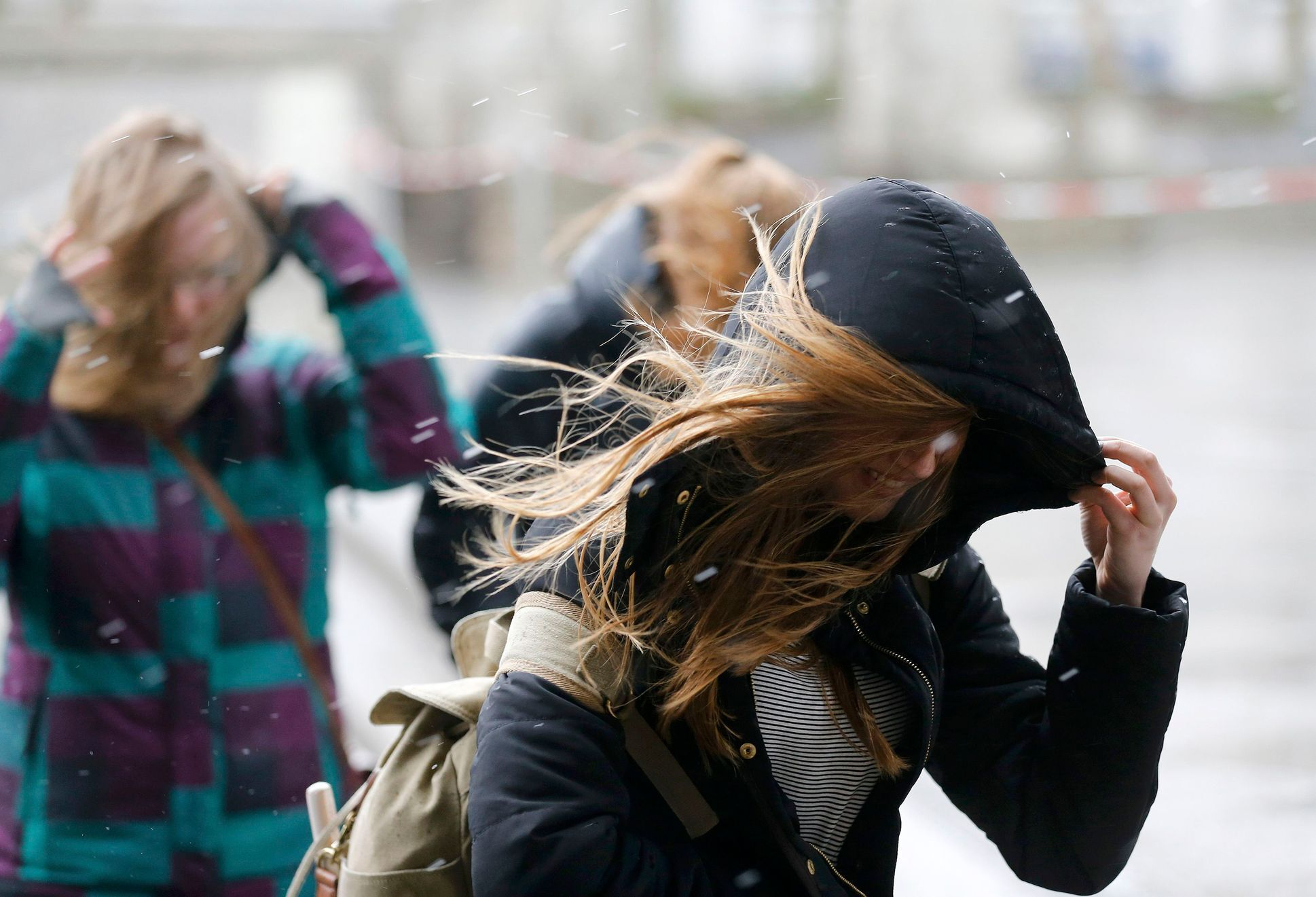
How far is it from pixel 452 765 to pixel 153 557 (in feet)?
2.95

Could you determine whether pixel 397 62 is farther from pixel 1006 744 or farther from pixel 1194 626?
pixel 1006 744

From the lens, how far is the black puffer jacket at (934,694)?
1056 mm

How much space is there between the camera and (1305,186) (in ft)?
26.3

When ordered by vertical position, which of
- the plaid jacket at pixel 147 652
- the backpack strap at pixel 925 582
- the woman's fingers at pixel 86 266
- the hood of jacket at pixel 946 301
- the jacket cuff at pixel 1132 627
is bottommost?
the plaid jacket at pixel 147 652

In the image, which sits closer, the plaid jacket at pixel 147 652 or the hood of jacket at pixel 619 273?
the plaid jacket at pixel 147 652

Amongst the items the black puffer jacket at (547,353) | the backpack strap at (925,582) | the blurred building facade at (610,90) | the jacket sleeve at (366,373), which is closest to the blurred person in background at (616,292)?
the black puffer jacket at (547,353)

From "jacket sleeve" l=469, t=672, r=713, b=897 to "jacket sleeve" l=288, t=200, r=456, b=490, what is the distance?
112cm

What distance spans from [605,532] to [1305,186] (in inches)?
326

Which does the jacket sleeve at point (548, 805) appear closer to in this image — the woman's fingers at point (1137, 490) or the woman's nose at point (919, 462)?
the woman's nose at point (919, 462)

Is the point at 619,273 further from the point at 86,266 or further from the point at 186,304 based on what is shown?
the point at 86,266

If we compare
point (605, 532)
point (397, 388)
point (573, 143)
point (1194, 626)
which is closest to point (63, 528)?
point (397, 388)

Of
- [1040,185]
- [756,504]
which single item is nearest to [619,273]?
[756,504]

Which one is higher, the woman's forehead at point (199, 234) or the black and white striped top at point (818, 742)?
the woman's forehead at point (199, 234)

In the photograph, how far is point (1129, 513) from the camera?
119 cm
